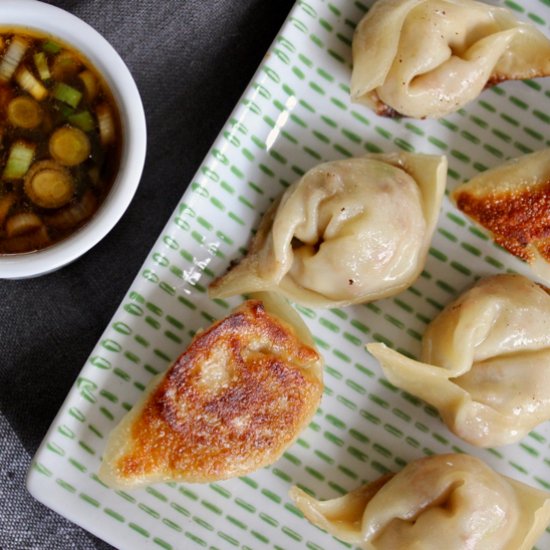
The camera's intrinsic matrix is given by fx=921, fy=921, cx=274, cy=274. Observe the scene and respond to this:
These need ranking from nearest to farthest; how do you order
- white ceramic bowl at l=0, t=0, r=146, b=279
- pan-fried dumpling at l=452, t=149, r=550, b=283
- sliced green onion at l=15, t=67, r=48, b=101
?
white ceramic bowl at l=0, t=0, r=146, b=279 < sliced green onion at l=15, t=67, r=48, b=101 < pan-fried dumpling at l=452, t=149, r=550, b=283

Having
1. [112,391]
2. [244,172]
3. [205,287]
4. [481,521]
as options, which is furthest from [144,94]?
[481,521]

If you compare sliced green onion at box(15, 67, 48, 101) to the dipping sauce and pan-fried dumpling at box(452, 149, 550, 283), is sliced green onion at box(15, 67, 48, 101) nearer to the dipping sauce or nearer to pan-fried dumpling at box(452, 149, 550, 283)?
the dipping sauce

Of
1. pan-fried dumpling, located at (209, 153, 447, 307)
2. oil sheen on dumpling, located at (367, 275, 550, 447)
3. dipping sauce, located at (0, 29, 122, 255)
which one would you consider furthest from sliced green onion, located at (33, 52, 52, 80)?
oil sheen on dumpling, located at (367, 275, 550, 447)

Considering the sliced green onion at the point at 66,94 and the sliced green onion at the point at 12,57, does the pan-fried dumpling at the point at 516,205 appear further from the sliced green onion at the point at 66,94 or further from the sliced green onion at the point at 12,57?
the sliced green onion at the point at 12,57

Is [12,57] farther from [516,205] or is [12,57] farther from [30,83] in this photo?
[516,205]

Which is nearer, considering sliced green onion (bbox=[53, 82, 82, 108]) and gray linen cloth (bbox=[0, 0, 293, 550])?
sliced green onion (bbox=[53, 82, 82, 108])

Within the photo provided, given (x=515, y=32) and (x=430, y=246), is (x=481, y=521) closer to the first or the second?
(x=430, y=246)
